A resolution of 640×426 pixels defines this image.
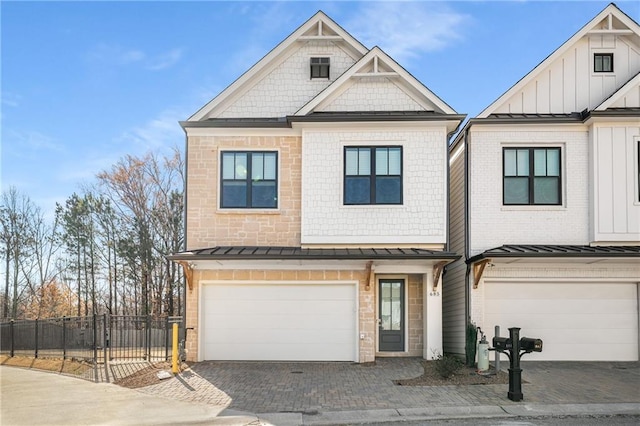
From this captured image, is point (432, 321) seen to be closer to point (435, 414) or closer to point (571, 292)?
point (571, 292)

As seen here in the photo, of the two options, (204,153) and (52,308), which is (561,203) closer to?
(204,153)

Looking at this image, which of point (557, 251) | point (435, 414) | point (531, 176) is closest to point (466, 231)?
point (531, 176)

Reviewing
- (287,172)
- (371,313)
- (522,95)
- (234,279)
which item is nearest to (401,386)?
(371,313)

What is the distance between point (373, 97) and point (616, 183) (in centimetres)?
673

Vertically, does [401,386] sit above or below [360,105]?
below

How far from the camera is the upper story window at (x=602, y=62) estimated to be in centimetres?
1507

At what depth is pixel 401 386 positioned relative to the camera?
36.9 ft

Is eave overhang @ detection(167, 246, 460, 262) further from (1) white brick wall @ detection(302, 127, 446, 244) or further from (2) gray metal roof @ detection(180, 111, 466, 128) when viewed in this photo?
(2) gray metal roof @ detection(180, 111, 466, 128)

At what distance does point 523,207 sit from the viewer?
1453cm

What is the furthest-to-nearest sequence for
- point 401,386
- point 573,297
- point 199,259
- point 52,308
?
point 52,308, point 573,297, point 199,259, point 401,386

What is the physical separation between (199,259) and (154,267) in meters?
19.5

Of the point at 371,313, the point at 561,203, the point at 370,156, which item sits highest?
the point at 370,156

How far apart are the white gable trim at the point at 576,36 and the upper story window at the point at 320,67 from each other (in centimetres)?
457

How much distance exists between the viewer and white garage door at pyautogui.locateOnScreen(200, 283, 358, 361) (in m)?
14.3
